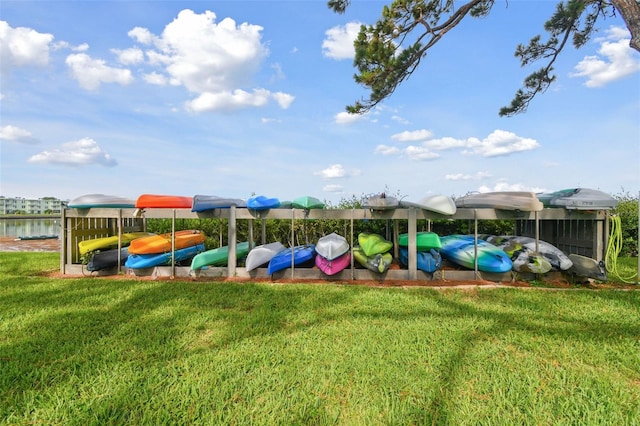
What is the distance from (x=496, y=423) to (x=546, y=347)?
1196 mm

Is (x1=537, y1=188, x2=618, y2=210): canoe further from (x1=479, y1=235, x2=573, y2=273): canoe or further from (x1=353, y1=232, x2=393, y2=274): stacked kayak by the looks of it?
(x1=353, y1=232, x2=393, y2=274): stacked kayak

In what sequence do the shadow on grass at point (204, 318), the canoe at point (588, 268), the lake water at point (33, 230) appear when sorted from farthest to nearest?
the lake water at point (33, 230) < the canoe at point (588, 268) < the shadow on grass at point (204, 318)

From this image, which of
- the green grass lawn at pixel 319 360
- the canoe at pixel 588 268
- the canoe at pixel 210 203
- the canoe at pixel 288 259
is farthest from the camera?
the canoe at pixel 210 203

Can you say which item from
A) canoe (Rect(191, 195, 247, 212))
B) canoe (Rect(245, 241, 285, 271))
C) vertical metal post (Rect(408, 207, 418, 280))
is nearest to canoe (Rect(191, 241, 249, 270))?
canoe (Rect(245, 241, 285, 271))

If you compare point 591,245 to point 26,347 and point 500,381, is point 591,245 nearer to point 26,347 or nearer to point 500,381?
point 500,381

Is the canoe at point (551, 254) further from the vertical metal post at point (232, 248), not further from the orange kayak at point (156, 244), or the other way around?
the orange kayak at point (156, 244)

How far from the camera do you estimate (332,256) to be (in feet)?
16.3

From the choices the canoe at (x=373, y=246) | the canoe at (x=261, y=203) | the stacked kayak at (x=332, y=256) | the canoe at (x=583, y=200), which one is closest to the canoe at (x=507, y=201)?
the canoe at (x=583, y=200)

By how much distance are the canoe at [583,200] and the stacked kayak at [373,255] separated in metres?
2.59

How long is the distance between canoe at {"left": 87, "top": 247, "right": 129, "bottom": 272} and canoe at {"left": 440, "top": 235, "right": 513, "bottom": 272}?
517 cm

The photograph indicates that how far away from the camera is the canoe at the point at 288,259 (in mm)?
5180

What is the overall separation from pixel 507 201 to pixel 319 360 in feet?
13.3

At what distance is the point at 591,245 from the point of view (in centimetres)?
550

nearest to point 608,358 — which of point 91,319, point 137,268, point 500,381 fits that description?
point 500,381
